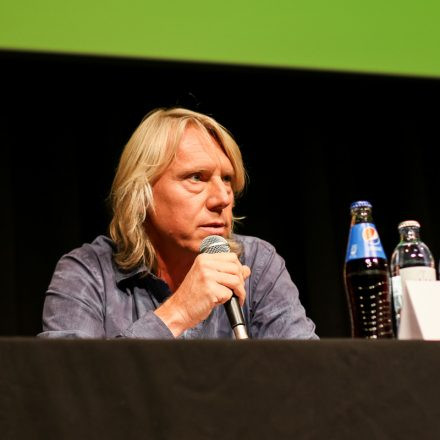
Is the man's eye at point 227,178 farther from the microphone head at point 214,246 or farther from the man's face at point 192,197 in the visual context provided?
the microphone head at point 214,246

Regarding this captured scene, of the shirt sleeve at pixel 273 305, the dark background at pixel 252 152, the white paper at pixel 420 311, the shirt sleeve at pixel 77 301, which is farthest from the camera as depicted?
the dark background at pixel 252 152

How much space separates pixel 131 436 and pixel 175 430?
0.13ft

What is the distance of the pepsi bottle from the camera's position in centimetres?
132

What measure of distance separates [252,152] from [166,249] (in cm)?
108

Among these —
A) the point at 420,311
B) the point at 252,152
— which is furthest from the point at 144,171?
the point at 252,152

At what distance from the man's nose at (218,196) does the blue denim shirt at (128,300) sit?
141mm

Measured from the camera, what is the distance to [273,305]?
1.69 meters

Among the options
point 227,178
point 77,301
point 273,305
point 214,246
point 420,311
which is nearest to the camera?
point 420,311

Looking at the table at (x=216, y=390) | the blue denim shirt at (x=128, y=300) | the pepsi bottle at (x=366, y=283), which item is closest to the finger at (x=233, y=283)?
the pepsi bottle at (x=366, y=283)

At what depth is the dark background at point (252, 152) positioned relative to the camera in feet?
8.07
